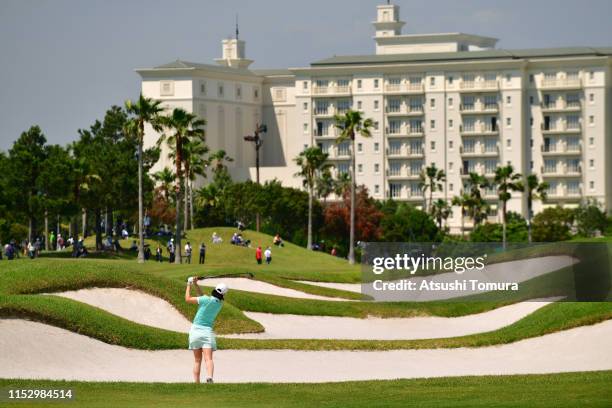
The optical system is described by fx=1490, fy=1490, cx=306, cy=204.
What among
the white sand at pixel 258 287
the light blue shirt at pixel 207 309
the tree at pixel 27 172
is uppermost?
the tree at pixel 27 172

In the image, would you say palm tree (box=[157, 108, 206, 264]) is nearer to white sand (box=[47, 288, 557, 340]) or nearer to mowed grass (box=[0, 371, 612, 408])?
white sand (box=[47, 288, 557, 340])

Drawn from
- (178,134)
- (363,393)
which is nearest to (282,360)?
(363,393)

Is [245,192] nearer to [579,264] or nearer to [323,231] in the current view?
[323,231]

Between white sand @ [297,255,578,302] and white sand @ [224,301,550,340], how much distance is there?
3264mm

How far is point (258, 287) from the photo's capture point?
68.0 m

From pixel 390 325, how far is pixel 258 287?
11.0 m

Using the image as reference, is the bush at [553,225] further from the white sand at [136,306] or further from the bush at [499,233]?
the white sand at [136,306]

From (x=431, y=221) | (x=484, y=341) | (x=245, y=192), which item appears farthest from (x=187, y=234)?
(x=484, y=341)

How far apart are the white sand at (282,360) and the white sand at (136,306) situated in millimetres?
7084

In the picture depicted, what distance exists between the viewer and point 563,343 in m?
43.8

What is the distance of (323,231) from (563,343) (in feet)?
364

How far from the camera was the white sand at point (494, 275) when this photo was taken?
6312 centimetres

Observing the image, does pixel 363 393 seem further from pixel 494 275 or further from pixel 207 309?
pixel 494 275

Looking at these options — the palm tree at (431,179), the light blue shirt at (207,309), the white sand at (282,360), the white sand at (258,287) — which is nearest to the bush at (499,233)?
the palm tree at (431,179)
